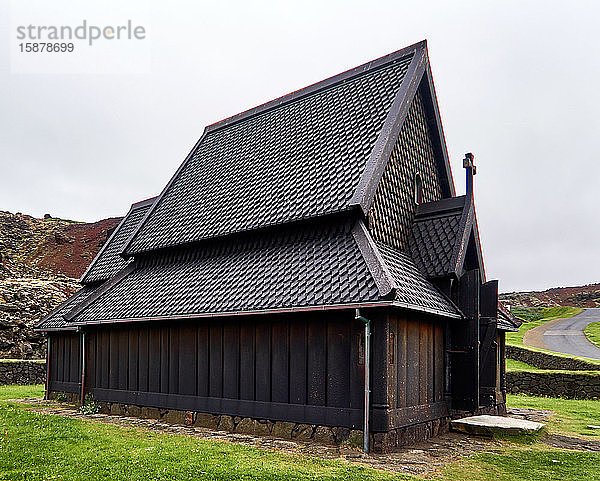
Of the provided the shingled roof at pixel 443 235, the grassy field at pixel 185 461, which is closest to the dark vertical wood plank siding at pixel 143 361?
the grassy field at pixel 185 461

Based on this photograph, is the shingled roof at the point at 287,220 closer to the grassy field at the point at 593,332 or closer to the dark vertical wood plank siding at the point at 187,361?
the dark vertical wood plank siding at the point at 187,361

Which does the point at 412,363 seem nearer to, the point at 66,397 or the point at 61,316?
the point at 66,397

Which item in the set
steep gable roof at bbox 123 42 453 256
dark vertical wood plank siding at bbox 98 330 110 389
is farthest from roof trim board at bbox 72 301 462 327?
steep gable roof at bbox 123 42 453 256

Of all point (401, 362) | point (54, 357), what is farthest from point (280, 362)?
point (54, 357)

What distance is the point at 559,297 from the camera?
8544 centimetres

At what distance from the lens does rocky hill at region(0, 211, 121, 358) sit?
1139 inches

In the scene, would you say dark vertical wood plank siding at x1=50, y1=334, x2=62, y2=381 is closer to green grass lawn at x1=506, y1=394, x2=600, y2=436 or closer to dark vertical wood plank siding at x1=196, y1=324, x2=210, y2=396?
dark vertical wood plank siding at x1=196, y1=324, x2=210, y2=396

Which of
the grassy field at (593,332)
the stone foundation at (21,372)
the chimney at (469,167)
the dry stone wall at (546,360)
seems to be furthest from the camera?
the grassy field at (593,332)

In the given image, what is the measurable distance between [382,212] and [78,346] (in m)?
11.5

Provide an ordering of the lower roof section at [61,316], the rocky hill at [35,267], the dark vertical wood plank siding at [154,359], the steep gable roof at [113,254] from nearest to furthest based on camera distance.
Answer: the dark vertical wood plank siding at [154,359]
the lower roof section at [61,316]
the steep gable roof at [113,254]
the rocky hill at [35,267]

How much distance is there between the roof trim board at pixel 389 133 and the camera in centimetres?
1199

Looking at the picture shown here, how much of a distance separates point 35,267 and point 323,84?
130ft

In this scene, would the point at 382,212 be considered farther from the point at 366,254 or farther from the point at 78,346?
the point at 78,346

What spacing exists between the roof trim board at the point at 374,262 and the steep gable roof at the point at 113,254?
9.62 m
